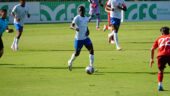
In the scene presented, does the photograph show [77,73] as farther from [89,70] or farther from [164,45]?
[164,45]

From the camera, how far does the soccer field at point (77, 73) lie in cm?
1466

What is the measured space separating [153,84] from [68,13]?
35.7 metres

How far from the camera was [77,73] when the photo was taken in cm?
1797

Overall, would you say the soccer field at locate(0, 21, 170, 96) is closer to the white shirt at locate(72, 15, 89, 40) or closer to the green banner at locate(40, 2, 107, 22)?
the white shirt at locate(72, 15, 89, 40)

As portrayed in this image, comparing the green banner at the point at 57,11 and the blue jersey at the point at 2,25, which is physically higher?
the blue jersey at the point at 2,25

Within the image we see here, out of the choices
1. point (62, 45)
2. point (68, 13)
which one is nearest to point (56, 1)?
point (68, 13)

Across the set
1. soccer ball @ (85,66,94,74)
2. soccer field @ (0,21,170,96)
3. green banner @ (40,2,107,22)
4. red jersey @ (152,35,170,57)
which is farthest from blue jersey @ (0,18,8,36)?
green banner @ (40,2,107,22)

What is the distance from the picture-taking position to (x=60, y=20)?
167 feet

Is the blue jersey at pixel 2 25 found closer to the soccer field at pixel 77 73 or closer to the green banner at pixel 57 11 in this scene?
the soccer field at pixel 77 73

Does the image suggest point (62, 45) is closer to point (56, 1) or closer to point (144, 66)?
point (144, 66)

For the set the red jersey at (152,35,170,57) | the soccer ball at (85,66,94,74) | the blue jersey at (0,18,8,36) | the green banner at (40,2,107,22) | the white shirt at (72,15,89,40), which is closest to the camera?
the red jersey at (152,35,170,57)

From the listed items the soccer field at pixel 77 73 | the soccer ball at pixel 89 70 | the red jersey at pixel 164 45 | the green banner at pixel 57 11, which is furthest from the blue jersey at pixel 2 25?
the green banner at pixel 57 11

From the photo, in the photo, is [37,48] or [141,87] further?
[37,48]

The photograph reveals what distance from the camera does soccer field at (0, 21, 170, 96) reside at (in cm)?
1466
